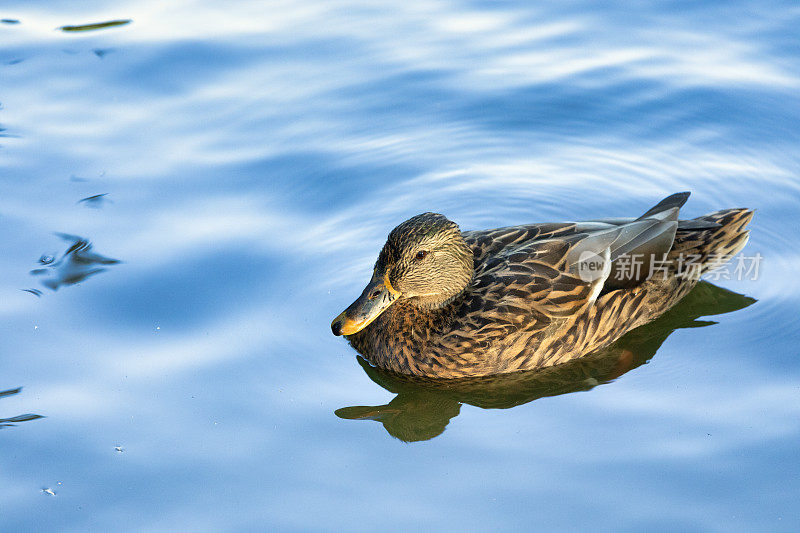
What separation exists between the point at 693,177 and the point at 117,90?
17.6ft

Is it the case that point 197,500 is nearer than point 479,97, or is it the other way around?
point 197,500

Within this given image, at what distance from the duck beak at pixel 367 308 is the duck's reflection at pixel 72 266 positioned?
2.13 metres

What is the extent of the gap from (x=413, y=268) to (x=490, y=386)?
89 cm

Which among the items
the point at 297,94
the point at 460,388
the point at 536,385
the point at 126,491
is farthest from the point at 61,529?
the point at 297,94

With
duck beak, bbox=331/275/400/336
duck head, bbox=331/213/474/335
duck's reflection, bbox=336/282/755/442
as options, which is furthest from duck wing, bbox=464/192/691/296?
duck beak, bbox=331/275/400/336

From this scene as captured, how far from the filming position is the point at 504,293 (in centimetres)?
630

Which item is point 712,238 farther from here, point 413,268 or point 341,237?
point 341,237

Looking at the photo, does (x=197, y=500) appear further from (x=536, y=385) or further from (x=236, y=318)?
(x=536, y=385)

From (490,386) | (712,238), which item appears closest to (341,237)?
(490,386)

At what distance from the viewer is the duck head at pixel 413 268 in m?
6.19

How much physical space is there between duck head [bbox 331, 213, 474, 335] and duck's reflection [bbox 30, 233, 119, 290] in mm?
2162

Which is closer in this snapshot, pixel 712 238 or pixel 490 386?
pixel 490 386

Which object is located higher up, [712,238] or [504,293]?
[712,238]

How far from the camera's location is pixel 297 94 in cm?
939
